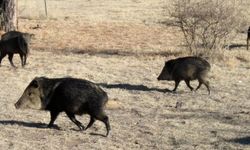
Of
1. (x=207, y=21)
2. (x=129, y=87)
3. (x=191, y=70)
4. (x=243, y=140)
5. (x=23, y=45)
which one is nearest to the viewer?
(x=243, y=140)

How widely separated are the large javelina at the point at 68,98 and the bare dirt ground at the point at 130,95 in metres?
0.36

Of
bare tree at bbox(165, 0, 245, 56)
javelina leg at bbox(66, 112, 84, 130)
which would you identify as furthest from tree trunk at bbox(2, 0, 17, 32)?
javelina leg at bbox(66, 112, 84, 130)

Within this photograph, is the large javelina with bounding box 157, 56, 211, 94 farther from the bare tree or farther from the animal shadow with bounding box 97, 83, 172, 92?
the bare tree

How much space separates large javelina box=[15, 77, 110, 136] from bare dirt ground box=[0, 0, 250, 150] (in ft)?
1.18

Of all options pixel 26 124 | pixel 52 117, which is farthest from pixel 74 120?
pixel 26 124

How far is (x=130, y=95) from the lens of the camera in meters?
12.6

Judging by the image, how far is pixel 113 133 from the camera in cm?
927

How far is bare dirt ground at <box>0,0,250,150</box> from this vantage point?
29.3 ft

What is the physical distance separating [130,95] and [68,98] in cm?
388

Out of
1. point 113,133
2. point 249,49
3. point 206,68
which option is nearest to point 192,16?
point 249,49

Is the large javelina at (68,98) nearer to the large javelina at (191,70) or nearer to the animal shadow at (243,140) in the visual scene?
the animal shadow at (243,140)

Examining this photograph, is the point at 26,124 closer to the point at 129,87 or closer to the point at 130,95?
the point at 130,95

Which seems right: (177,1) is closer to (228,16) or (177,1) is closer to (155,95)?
(228,16)

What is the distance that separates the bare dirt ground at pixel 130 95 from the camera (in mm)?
8922
